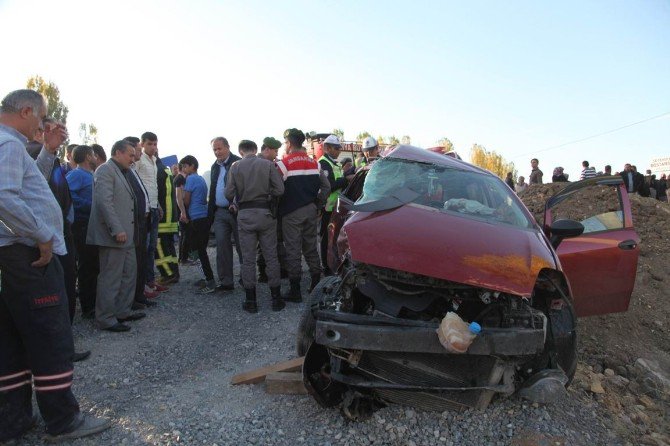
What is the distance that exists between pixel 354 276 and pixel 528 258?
1074mm

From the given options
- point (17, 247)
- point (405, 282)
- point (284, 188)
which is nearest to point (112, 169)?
point (284, 188)

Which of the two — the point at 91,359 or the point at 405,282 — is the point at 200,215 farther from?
the point at 405,282

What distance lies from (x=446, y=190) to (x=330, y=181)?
10.5 ft

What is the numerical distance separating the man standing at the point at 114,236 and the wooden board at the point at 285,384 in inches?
84.8

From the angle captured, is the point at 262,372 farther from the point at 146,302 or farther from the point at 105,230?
the point at 146,302

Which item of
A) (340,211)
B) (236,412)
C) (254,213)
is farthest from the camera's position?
(254,213)

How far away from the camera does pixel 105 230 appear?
15.6ft

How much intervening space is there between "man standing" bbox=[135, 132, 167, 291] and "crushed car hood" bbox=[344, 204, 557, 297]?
3965 mm

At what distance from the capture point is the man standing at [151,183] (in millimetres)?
6156

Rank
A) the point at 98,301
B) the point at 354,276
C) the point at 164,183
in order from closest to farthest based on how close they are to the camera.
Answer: the point at 354,276, the point at 98,301, the point at 164,183

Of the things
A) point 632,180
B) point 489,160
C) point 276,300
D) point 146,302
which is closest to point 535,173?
point 632,180

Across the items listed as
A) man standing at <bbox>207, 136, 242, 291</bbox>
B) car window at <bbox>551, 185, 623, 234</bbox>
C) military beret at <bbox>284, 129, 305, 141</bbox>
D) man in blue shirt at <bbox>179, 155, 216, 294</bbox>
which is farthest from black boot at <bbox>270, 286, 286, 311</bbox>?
car window at <bbox>551, 185, 623, 234</bbox>

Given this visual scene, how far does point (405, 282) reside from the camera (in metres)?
2.80

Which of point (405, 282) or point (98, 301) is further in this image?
point (98, 301)
